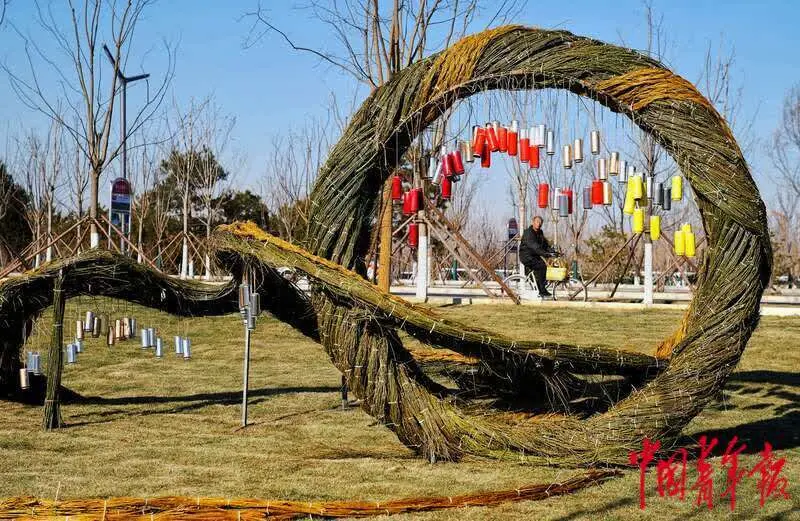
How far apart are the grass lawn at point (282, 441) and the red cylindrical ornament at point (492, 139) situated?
2441 mm

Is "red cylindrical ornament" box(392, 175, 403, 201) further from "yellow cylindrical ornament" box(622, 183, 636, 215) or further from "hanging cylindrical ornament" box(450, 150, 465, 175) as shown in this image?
"yellow cylindrical ornament" box(622, 183, 636, 215)

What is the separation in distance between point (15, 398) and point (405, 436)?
5.01 m

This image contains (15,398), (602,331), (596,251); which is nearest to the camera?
(15,398)

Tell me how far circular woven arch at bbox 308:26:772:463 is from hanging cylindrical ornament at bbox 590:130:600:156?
0.81 feet

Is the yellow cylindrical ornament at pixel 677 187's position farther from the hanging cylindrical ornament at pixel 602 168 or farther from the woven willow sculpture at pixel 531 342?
the woven willow sculpture at pixel 531 342

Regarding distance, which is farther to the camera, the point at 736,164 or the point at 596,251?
the point at 596,251

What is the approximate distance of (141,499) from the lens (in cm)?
532

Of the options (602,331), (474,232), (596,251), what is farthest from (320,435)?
(474,232)

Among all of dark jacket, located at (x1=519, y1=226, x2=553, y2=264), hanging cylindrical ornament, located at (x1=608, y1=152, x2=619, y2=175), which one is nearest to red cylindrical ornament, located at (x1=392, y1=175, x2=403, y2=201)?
hanging cylindrical ornament, located at (x1=608, y1=152, x2=619, y2=175)

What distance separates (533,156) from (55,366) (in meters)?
5.01

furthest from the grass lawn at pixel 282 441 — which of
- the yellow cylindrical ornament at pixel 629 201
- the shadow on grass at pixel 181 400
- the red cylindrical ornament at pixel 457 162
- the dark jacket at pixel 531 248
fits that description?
the dark jacket at pixel 531 248

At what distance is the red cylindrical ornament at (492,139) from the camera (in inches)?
274

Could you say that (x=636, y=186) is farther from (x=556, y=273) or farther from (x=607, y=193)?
(x=556, y=273)

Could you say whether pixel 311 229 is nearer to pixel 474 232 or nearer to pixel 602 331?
pixel 602 331
